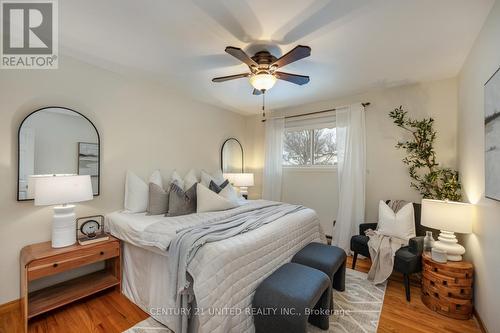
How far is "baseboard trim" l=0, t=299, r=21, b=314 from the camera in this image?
6.45ft

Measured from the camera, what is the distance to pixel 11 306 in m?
2.01

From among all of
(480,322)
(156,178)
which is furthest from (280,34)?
(480,322)

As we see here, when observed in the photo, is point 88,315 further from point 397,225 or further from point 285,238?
point 397,225

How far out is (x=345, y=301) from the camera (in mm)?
2229

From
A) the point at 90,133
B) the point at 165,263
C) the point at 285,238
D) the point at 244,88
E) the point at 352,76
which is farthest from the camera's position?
the point at 244,88

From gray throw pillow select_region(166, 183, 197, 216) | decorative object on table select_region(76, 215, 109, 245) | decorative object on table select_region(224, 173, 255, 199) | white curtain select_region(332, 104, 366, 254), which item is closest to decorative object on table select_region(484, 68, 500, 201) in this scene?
white curtain select_region(332, 104, 366, 254)

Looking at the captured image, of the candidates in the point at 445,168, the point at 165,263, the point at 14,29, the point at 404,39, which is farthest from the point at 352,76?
the point at 14,29

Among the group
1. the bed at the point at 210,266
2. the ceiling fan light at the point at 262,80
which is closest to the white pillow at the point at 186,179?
the bed at the point at 210,266

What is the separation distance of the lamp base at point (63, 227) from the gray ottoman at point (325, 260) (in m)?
2.12

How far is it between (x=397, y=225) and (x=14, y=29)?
14.1 ft

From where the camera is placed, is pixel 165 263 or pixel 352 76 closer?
pixel 165 263

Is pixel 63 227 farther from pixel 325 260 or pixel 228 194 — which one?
pixel 325 260

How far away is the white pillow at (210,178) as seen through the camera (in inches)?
138

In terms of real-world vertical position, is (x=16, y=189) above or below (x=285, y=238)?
above
